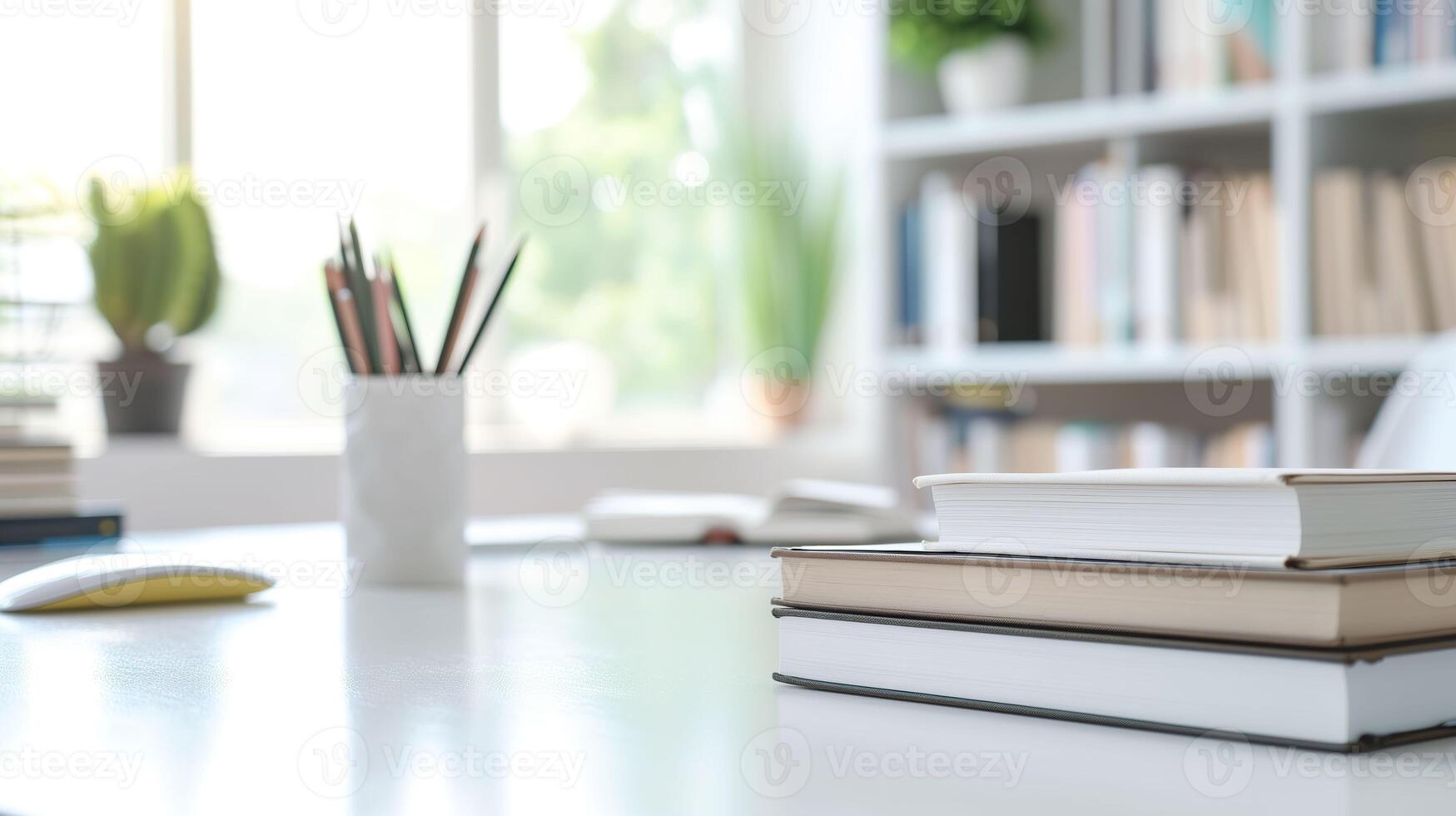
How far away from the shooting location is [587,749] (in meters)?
0.47

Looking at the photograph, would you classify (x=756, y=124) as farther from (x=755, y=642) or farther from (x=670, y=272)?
(x=755, y=642)

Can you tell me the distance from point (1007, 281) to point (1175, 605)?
2338 mm

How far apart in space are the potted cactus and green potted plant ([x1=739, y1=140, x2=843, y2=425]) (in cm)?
128

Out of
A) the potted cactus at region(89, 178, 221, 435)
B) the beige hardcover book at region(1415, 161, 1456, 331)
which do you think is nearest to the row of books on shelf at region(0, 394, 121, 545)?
the potted cactus at region(89, 178, 221, 435)

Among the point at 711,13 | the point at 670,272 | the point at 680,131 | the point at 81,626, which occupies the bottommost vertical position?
the point at 81,626

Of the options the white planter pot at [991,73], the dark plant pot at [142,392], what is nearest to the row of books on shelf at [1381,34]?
the white planter pot at [991,73]

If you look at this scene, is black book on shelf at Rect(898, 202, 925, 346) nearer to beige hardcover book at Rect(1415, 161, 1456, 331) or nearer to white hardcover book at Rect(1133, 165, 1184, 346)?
white hardcover book at Rect(1133, 165, 1184, 346)

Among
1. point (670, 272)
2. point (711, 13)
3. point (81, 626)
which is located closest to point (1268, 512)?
point (81, 626)

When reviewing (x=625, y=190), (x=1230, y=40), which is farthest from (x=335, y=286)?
(x=625, y=190)

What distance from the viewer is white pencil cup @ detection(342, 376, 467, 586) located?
1024mm

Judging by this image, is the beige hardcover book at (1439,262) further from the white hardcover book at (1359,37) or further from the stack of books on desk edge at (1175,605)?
the stack of books on desk edge at (1175,605)

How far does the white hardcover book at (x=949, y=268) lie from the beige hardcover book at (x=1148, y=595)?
7.42 ft

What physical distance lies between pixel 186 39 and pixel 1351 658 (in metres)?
2.61

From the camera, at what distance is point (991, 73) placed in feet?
9.13
